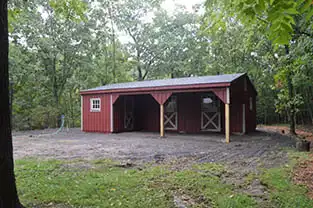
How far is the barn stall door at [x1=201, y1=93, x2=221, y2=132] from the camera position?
38.8 feet

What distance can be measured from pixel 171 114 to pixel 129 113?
2416 millimetres

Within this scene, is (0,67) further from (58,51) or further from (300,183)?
(58,51)

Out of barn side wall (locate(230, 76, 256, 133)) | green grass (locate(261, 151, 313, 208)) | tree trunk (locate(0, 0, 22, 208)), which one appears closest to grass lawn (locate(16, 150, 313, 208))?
green grass (locate(261, 151, 313, 208))

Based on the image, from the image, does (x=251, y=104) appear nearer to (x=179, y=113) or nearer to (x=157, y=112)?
(x=179, y=113)

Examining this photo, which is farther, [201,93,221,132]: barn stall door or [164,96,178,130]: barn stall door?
[164,96,178,130]: barn stall door

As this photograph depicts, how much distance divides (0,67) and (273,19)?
253 cm

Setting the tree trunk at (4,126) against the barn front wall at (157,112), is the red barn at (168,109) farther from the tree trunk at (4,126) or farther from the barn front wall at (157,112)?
the tree trunk at (4,126)

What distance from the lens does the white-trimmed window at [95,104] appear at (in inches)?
506

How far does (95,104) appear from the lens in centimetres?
1304

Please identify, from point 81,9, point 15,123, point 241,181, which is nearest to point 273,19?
point 241,181

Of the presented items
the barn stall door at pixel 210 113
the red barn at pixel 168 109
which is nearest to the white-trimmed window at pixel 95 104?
the red barn at pixel 168 109

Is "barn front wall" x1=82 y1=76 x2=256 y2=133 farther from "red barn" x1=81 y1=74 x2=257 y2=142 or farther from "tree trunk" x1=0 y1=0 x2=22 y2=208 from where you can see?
"tree trunk" x1=0 y1=0 x2=22 y2=208

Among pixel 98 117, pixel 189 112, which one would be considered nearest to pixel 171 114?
pixel 189 112

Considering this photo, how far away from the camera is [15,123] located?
48.3 ft
